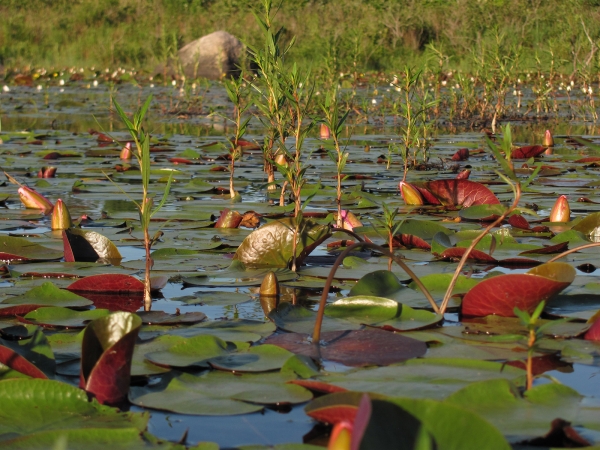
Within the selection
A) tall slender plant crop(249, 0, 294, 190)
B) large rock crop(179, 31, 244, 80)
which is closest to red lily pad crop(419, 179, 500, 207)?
tall slender plant crop(249, 0, 294, 190)

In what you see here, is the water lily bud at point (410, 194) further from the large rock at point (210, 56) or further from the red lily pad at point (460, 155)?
the large rock at point (210, 56)

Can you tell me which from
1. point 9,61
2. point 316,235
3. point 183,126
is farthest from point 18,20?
point 316,235

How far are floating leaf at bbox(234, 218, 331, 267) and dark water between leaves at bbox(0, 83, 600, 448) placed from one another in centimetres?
9

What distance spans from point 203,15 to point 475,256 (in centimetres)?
2425

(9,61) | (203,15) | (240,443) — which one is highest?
(203,15)

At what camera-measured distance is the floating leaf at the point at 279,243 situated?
268cm

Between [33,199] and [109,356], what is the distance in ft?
8.90

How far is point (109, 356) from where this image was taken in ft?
4.87

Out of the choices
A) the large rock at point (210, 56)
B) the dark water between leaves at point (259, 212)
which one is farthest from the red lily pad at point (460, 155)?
the large rock at point (210, 56)

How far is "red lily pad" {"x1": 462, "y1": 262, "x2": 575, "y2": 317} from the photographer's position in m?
1.94

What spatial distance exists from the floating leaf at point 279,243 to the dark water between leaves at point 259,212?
9 centimetres

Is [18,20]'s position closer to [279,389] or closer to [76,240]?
[76,240]

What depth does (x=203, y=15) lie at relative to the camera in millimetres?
25750

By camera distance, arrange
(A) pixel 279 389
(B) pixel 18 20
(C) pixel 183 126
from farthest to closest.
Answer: (B) pixel 18 20
(C) pixel 183 126
(A) pixel 279 389
